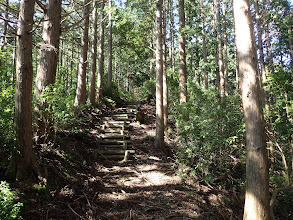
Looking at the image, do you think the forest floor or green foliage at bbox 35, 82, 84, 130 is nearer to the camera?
the forest floor

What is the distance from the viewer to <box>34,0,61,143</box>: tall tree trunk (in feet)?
16.1

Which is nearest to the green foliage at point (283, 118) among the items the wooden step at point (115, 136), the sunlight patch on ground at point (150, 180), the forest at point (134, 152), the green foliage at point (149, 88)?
the forest at point (134, 152)

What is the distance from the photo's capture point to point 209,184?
→ 5719 mm

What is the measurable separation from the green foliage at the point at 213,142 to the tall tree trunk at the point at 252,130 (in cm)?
184

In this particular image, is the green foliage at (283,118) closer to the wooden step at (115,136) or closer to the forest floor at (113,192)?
the forest floor at (113,192)

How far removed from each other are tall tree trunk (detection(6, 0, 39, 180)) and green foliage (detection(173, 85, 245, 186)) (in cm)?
419

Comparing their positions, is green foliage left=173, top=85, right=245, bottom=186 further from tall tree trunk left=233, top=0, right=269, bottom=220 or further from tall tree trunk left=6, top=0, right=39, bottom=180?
tall tree trunk left=6, top=0, right=39, bottom=180

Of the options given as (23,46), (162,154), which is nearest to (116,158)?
(162,154)

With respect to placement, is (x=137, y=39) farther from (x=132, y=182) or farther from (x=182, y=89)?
(x=132, y=182)

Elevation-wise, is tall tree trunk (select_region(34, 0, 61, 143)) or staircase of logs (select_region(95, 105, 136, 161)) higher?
tall tree trunk (select_region(34, 0, 61, 143))

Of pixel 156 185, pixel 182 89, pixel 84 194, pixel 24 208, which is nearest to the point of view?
pixel 24 208

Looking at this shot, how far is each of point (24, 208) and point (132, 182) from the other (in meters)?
3.00

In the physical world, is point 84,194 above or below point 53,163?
below

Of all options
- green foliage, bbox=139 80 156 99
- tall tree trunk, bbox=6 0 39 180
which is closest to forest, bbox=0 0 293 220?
tall tree trunk, bbox=6 0 39 180
